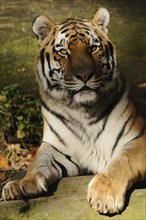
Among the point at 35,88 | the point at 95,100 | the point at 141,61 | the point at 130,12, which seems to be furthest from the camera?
the point at 130,12

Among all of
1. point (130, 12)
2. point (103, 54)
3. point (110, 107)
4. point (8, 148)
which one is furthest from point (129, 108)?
point (130, 12)

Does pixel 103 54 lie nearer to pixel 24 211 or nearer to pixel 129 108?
pixel 129 108

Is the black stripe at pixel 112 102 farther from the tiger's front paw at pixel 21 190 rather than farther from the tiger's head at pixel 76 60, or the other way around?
the tiger's front paw at pixel 21 190

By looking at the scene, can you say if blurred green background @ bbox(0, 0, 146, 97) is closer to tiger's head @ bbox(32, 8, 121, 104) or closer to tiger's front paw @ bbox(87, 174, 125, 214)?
tiger's head @ bbox(32, 8, 121, 104)

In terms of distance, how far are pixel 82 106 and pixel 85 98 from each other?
0.42 ft

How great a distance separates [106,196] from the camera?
2895 mm

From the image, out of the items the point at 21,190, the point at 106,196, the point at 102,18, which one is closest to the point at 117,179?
the point at 106,196

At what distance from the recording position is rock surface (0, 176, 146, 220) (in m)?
2.92

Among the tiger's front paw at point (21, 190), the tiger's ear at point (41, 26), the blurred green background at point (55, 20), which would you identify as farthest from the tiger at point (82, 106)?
the blurred green background at point (55, 20)

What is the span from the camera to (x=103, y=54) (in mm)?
3623

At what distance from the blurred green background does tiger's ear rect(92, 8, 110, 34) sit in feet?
5.88

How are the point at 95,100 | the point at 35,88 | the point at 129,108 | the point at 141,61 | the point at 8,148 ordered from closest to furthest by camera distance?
the point at 95,100
the point at 129,108
the point at 8,148
the point at 35,88
the point at 141,61

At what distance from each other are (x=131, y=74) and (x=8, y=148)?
1.46m

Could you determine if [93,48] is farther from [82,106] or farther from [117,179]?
[117,179]
